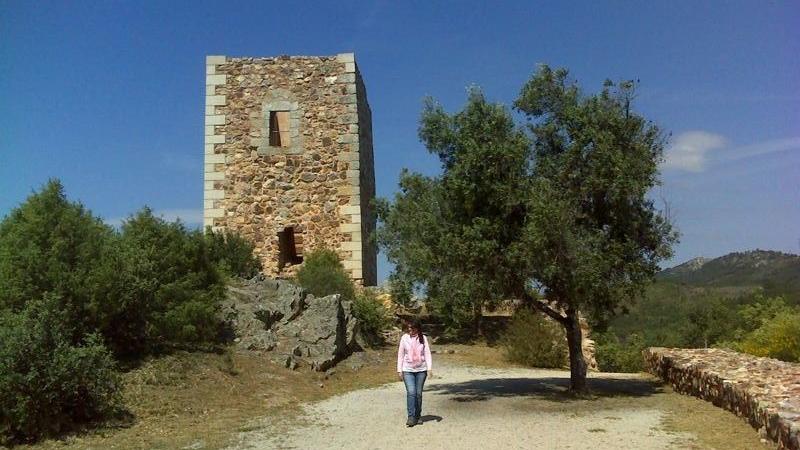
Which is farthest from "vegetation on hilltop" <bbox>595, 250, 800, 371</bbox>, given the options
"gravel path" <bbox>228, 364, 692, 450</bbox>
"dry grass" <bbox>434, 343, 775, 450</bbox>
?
"gravel path" <bbox>228, 364, 692, 450</bbox>

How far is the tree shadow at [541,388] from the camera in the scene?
40.9 feet

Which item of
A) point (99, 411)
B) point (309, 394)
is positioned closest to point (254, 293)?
point (309, 394)

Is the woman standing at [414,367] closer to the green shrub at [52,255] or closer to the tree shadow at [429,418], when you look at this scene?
the tree shadow at [429,418]

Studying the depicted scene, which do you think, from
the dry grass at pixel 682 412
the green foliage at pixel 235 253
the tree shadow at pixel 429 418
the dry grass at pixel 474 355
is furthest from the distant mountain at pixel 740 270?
the tree shadow at pixel 429 418

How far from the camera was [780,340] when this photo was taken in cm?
1524

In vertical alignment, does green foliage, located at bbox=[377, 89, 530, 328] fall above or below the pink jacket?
above

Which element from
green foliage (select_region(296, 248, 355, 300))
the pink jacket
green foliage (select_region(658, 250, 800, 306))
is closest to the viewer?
the pink jacket

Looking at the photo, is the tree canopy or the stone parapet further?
the stone parapet

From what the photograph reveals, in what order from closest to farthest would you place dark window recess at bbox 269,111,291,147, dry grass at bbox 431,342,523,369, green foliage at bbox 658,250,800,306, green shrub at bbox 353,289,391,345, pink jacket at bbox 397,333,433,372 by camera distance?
pink jacket at bbox 397,333,433,372, dry grass at bbox 431,342,523,369, green shrub at bbox 353,289,391,345, dark window recess at bbox 269,111,291,147, green foliage at bbox 658,250,800,306

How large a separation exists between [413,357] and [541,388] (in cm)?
430

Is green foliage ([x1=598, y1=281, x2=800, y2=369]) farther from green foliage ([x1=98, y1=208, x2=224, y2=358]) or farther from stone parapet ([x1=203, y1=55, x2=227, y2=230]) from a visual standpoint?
stone parapet ([x1=203, y1=55, x2=227, y2=230])

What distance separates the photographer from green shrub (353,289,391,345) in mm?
18953

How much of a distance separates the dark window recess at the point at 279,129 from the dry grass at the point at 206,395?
29.6 ft

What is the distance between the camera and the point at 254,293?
1745cm
